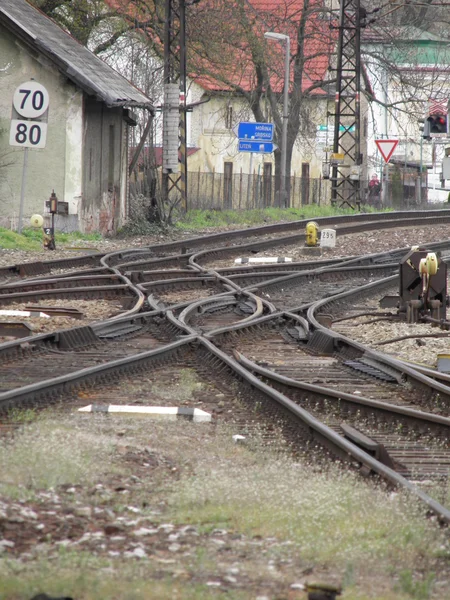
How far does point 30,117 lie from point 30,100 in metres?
0.32

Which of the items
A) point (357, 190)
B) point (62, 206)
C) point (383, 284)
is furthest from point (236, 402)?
point (357, 190)

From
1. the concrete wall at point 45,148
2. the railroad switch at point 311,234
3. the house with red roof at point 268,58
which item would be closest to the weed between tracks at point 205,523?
the railroad switch at point 311,234

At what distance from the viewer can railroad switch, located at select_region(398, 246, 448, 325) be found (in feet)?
41.1

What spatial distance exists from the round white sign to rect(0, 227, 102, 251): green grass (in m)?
2.90

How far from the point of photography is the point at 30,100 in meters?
19.7

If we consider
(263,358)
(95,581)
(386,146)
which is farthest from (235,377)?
(386,146)

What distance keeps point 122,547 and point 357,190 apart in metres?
32.8

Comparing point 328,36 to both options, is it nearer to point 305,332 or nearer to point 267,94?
point 267,94

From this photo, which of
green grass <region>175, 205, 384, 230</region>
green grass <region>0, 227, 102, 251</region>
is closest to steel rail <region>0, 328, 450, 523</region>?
green grass <region>0, 227, 102, 251</region>

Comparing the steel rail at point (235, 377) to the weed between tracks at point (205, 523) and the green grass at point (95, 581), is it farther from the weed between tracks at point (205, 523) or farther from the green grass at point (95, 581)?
the green grass at point (95, 581)

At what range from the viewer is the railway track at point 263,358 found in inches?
268

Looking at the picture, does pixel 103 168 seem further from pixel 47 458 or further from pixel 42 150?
pixel 47 458

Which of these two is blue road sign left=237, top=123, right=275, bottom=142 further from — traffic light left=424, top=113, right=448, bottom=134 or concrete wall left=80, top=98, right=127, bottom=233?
traffic light left=424, top=113, right=448, bottom=134

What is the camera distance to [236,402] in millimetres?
8148
